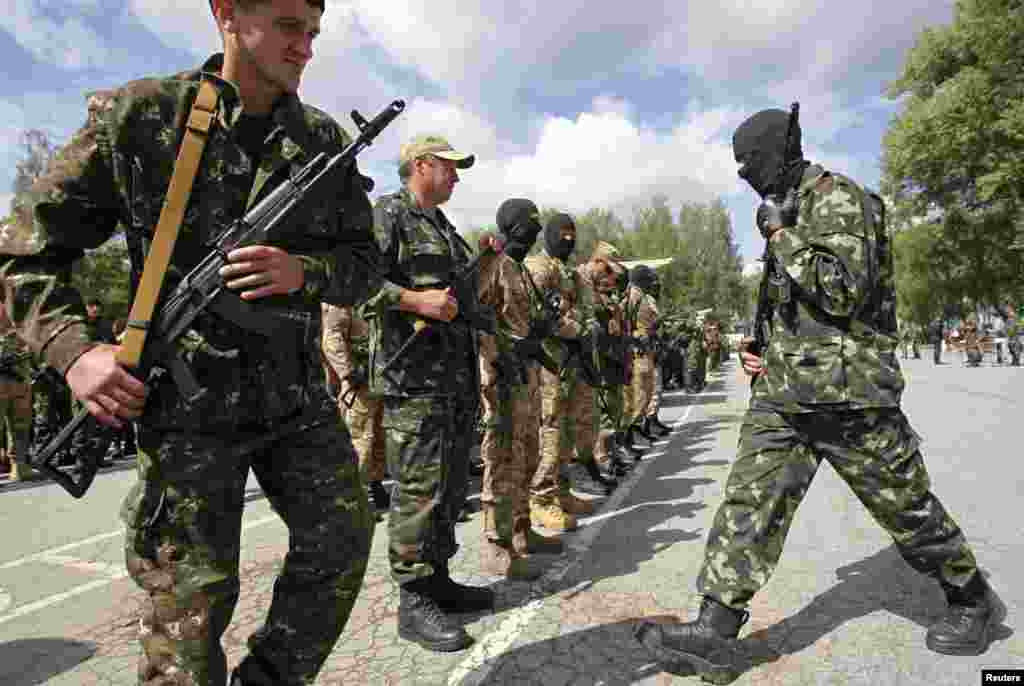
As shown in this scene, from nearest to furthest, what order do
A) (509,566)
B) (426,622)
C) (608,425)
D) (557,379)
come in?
(426,622) → (509,566) → (557,379) → (608,425)

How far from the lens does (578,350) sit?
5.23 meters

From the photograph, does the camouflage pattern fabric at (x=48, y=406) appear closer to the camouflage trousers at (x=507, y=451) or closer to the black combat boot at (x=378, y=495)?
the black combat boot at (x=378, y=495)

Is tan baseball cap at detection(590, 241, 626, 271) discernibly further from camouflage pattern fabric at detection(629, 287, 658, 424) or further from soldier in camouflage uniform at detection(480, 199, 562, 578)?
camouflage pattern fabric at detection(629, 287, 658, 424)

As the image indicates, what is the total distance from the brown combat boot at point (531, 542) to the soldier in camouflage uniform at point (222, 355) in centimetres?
205

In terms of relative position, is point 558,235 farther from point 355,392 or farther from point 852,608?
point 852,608

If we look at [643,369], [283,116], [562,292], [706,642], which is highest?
[283,116]

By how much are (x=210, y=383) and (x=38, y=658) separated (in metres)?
2.15

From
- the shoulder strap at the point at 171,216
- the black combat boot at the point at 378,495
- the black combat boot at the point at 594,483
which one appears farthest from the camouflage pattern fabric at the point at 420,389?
the black combat boot at the point at 594,483

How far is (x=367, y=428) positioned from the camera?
556cm

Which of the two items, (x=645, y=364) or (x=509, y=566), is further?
(x=645, y=364)

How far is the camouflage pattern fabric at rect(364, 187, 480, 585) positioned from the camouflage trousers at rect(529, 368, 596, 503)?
1.44 meters

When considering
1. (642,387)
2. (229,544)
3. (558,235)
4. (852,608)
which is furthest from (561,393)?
(642,387)

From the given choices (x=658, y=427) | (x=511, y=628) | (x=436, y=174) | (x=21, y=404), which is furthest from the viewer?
(x=658, y=427)

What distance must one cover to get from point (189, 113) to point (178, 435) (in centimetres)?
81
